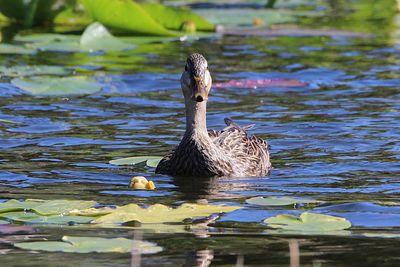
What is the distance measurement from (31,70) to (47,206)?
7.15m

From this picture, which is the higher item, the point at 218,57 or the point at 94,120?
the point at 218,57

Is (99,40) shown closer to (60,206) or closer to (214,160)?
(214,160)

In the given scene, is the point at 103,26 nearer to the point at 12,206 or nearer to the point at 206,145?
the point at 206,145

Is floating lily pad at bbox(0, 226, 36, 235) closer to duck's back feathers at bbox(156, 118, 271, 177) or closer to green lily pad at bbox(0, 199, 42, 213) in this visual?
green lily pad at bbox(0, 199, 42, 213)

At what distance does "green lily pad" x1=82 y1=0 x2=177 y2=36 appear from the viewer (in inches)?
643

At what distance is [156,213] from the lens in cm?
764

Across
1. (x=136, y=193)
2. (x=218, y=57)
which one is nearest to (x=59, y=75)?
(x=218, y=57)

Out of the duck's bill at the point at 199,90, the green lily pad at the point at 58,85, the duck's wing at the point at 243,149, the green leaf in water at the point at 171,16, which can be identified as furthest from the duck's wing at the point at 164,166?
the green leaf in water at the point at 171,16

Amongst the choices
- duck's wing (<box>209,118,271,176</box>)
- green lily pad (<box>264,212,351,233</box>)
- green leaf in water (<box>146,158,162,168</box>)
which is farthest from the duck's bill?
green lily pad (<box>264,212,351,233</box>)

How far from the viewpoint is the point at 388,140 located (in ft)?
38.1

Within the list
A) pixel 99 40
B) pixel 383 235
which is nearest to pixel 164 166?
pixel 383 235

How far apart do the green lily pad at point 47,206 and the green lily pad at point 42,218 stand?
0.04m

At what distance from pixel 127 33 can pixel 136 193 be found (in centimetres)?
923

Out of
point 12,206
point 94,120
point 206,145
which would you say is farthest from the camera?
point 94,120
